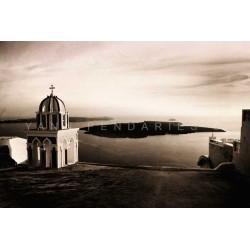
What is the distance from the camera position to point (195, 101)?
532cm

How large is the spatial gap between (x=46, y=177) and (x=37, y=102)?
163cm

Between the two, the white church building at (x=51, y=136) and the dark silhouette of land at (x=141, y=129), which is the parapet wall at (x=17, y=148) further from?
the dark silhouette of land at (x=141, y=129)

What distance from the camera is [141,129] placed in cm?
556

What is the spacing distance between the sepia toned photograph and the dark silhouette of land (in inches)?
0.8

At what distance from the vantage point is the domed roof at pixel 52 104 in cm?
550

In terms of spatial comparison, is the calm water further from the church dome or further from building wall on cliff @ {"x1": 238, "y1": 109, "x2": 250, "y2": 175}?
the church dome

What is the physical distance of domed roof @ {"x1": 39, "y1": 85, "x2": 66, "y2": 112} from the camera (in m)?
5.50

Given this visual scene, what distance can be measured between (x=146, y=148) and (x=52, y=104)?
2.22 m

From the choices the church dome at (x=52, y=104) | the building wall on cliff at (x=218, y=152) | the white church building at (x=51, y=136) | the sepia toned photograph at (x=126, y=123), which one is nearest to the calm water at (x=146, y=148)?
the sepia toned photograph at (x=126, y=123)

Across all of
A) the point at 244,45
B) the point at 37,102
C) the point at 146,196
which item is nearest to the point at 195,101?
the point at 244,45

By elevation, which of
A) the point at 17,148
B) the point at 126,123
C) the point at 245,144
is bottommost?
the point at 17,148

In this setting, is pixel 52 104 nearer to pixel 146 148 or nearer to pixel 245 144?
pixel 146 148

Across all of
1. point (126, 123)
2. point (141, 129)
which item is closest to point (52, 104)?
point (126, 123)

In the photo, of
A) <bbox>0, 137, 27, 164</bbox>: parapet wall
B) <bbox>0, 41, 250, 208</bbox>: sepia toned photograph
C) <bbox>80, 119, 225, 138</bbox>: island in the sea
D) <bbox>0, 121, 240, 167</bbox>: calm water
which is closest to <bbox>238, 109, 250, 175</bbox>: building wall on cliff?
<bbox>0, 41, 250, 208</bbox>: sepia toned photograph
